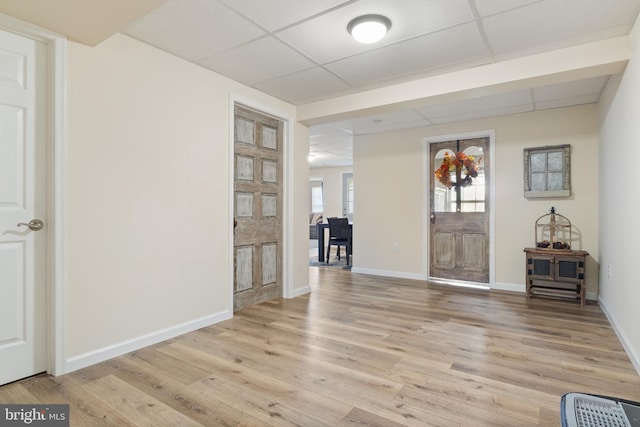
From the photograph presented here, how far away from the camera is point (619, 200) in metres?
2.78

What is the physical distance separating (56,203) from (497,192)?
464cm

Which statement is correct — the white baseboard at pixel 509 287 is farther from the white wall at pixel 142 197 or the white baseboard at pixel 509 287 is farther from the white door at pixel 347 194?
the white door at pixel 347 194

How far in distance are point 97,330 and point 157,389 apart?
702 mm

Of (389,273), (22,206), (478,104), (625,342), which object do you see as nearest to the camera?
(22,206)

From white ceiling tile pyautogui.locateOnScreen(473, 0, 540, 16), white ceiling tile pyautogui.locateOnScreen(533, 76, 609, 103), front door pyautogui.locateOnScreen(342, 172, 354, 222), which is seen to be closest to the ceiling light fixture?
white ceiling tile pyautogui.locateOnScreen(473, 0, 540, 16)

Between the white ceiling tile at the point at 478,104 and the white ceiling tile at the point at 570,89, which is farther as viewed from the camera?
the white ceiling tile at the point at 478,104

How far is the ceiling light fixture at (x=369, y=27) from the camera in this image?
2291mm

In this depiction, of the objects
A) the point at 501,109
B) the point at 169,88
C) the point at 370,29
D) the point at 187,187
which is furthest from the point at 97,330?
the point at 501,109

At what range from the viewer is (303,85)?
11.5 feet

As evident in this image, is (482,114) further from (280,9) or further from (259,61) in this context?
(280,9)

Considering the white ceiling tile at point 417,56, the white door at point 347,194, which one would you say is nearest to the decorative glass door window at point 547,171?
the white ceiling tile at point 417,56

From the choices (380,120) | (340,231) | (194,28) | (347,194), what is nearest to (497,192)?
(380,120)

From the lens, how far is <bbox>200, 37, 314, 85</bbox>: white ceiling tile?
8.93 ft

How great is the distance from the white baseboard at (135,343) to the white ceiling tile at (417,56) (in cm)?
249
